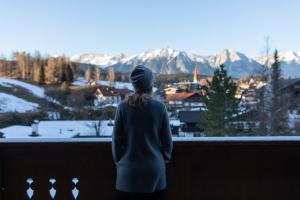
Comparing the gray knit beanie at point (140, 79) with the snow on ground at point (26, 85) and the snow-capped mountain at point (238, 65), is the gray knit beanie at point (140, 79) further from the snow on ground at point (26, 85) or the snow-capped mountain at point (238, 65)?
the snow on ground at point (26, 85)

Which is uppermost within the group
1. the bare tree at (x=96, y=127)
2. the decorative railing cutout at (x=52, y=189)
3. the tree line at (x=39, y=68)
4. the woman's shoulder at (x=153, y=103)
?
the tree line at (x=39, y=68)

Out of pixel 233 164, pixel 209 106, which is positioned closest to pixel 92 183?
pixel 233 164

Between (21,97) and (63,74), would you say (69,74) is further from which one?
(21,97)

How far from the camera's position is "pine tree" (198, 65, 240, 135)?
42.4ft

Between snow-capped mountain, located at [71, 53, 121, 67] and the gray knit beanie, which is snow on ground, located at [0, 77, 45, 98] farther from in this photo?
the gray knit beanie

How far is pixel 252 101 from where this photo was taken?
12.7m

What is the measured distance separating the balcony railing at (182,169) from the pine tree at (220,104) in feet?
35.7

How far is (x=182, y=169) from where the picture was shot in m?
1.74

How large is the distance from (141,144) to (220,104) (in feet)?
41.3

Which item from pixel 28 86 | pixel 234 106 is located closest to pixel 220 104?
pixel 234 106

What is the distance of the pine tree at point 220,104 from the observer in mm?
12930

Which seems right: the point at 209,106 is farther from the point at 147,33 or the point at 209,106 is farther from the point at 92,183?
the point at 92,183

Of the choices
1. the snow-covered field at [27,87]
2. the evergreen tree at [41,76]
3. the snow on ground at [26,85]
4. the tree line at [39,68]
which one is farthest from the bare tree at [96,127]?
the evergreen tree at [41,76]

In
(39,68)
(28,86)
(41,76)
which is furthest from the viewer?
(28,86)
